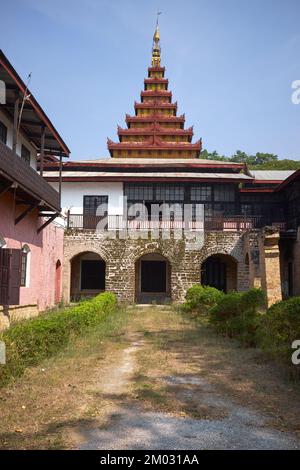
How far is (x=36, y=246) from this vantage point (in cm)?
1545

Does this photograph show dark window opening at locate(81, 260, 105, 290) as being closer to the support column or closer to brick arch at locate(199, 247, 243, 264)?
brick arch at locate(199, 247, 243, 264)

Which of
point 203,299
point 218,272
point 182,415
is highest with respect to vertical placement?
point 218,272

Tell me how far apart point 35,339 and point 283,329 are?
4.33 metres

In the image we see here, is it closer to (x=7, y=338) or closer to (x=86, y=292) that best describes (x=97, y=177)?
(x=86, y=292)

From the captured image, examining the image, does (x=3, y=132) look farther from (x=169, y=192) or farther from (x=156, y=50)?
(x=156, y=50)

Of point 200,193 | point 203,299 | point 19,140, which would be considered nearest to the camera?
point 203,299

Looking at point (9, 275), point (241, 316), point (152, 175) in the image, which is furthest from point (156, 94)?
point (241, 316)

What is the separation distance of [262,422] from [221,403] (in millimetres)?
817

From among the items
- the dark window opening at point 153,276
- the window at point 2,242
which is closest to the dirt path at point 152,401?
the window at point 2,242

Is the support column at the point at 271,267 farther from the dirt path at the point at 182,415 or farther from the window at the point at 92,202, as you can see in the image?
the window at the point at 92,202

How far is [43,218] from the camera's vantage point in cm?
1650

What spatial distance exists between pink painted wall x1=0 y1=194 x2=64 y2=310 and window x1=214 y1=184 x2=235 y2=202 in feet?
27.6
